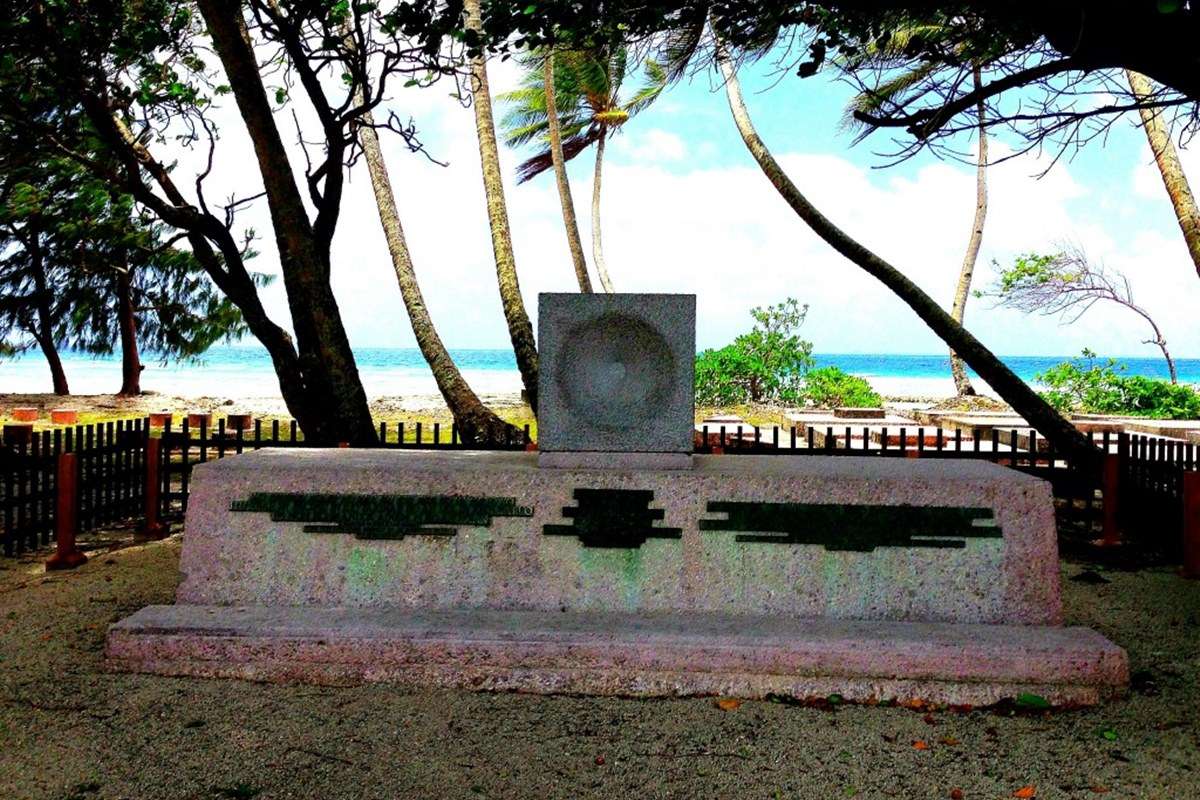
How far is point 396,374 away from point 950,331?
168ft

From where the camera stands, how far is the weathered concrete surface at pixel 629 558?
5117mm

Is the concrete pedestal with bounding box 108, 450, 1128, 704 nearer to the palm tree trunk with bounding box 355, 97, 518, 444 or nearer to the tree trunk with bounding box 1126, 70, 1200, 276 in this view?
the palm tree trunk with bounding box 355, 97, 518, 444

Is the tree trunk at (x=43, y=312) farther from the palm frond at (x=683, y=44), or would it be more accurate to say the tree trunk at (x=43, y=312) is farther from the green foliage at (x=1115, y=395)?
the green foliage at (x=1115, y=395)

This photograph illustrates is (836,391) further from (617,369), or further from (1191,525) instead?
(617,369)

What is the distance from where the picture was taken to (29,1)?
9.59 meters

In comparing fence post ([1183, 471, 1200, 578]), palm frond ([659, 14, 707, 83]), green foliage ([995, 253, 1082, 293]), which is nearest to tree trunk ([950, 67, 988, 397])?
green foliage ([995, 253, 1082, 293])

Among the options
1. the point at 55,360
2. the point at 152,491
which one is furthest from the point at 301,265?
the point at 55,360

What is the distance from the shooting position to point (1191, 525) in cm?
728

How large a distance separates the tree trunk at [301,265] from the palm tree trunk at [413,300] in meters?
2.39

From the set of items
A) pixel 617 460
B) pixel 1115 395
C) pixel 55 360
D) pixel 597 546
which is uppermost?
pixel 55 360

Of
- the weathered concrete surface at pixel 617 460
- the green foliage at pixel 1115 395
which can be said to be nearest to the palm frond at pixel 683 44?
the weathered concrete surface at pixel 617 460

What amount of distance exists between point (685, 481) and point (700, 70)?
237 inches

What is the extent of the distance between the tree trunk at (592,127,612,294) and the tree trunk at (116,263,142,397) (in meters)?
10.7

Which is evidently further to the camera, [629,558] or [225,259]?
[225,259]
